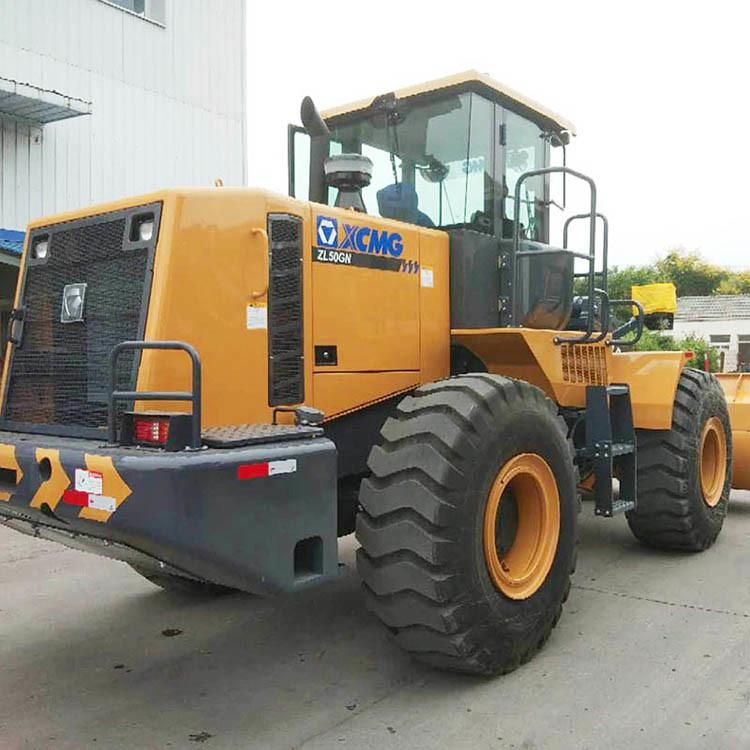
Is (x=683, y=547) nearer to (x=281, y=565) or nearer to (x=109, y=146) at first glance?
(x=281, y=565)

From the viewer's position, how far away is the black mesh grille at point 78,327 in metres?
3.58

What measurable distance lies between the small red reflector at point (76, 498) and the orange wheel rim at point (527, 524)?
6.05ft

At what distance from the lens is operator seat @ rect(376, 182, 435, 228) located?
478 centimetres

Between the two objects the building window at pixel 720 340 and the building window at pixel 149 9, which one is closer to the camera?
the building window at pixel 149 9

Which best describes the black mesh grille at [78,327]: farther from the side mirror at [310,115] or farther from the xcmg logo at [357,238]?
the side mirror at [310,115]

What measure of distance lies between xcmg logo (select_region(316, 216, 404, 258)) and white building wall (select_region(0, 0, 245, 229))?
26.6ft

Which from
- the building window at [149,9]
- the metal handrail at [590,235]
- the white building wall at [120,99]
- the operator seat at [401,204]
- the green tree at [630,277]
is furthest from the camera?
the green tree at [630,277]

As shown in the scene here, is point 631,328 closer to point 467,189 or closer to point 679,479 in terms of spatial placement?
point 679,479

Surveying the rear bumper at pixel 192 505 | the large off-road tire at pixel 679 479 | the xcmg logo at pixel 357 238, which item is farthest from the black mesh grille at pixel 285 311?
the large off-road tire at pixel 679 479

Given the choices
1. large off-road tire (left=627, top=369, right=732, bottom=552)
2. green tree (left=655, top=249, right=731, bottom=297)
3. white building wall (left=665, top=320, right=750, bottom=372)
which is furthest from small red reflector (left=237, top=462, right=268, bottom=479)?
green tree (left=655, top=249, right=731, bottom=297)

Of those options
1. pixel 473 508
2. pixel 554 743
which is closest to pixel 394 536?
pixel 473 508

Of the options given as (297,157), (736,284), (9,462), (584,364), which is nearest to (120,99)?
(297,157)

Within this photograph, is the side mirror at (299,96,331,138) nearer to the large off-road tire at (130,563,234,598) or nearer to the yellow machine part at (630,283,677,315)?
the large off-road tire at (130,563,234,598)

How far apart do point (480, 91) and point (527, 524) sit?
2.53 m
